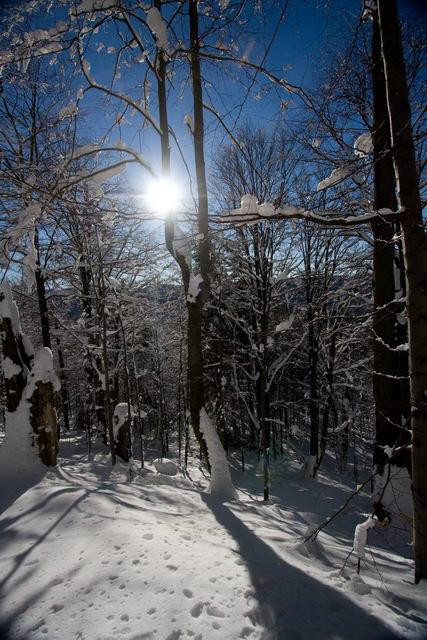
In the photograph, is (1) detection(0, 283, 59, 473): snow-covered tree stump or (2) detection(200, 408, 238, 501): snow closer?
(2) detection(200, 408, 238, 501): snow

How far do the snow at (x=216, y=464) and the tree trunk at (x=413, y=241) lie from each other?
13.4ft

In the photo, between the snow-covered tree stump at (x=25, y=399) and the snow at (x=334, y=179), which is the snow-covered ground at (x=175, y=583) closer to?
the snow-covered tree stump at (x=25, y=399)

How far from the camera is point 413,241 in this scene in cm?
227

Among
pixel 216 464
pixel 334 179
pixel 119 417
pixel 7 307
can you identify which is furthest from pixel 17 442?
pixel 334 179

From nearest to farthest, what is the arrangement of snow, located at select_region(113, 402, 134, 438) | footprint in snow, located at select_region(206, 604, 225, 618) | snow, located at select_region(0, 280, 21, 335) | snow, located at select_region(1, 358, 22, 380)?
footprint in snow, located at select_region(206, 604, 225, 618) → snow, located at select_region(1, 358, 22, 380) → snow, located at select_region(0, 280, 21, 335) → snow, located at select_region(113, 402, 134, 438)

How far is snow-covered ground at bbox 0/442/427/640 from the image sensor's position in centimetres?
197

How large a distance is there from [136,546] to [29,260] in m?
3.02

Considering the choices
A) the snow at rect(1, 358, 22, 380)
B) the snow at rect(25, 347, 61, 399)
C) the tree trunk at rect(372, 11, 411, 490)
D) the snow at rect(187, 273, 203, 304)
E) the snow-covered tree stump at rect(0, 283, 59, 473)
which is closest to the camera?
the tree trunk at rect(372, 11, 411, 490)

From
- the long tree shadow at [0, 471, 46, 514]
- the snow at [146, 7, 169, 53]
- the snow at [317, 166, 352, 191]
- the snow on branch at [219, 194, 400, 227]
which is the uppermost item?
the snow at [146, 7, 169, 53]

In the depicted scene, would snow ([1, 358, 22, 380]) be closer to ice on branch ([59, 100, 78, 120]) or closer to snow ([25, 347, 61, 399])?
snow ([25, 347, 61, 399])

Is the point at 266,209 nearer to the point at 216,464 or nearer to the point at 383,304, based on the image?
the point at 383,304

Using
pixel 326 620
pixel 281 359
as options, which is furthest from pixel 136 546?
pixel 281 359

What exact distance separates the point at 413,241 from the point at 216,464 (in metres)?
5.36

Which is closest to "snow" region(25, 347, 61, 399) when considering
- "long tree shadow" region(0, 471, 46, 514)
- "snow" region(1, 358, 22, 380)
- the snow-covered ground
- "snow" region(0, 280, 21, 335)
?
"snow" region(1, 358, 22, 380)
